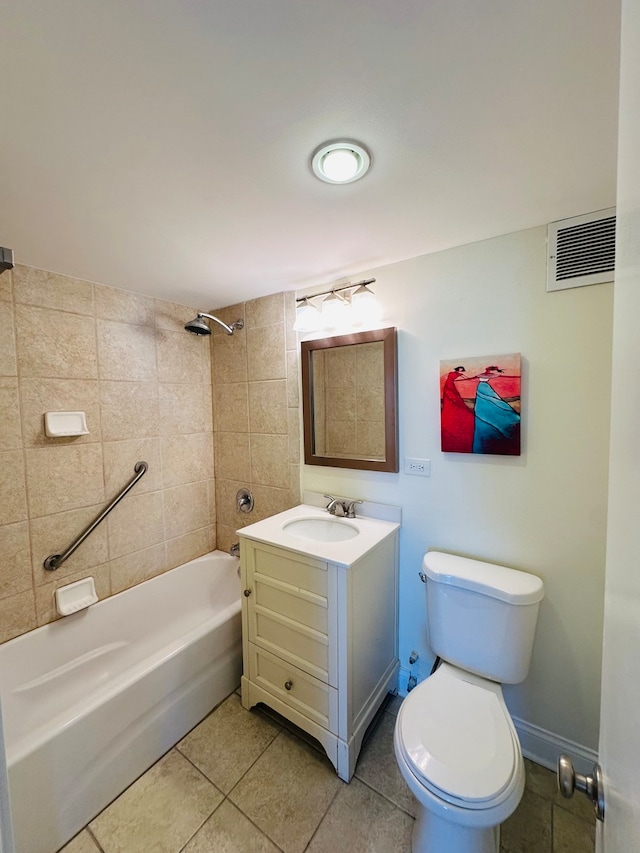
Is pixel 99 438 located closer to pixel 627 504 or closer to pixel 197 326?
pixel 197 326

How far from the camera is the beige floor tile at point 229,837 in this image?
3.72ft

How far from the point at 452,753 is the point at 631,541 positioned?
107 centimetres

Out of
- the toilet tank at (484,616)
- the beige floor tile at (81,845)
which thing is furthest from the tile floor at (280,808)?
the toilet tank at (484,616)

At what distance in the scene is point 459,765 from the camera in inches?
38.1

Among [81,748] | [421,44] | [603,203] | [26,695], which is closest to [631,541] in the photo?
[421,44]

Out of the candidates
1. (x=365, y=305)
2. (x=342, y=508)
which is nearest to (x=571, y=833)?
(x=342, y=508)

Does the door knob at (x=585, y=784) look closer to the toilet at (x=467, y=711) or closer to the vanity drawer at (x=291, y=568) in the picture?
the toilet at (x=467, y=711)

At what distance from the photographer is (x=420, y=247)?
5.00ft

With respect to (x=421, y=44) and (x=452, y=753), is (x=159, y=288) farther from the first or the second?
(x=452, y=753)

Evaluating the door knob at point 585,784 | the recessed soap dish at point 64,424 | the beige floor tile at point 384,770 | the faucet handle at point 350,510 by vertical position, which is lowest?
the beige floor tile at point 384,770

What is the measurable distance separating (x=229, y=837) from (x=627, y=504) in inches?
67.7

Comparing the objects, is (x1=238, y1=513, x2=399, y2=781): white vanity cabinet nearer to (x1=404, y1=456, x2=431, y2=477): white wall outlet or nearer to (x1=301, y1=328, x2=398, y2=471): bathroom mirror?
(x1=404, y1=456, x2=431, y2=477): white wall outlet

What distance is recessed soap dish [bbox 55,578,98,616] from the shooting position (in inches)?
68.1

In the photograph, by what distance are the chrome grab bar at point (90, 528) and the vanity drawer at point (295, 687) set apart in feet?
3.54
